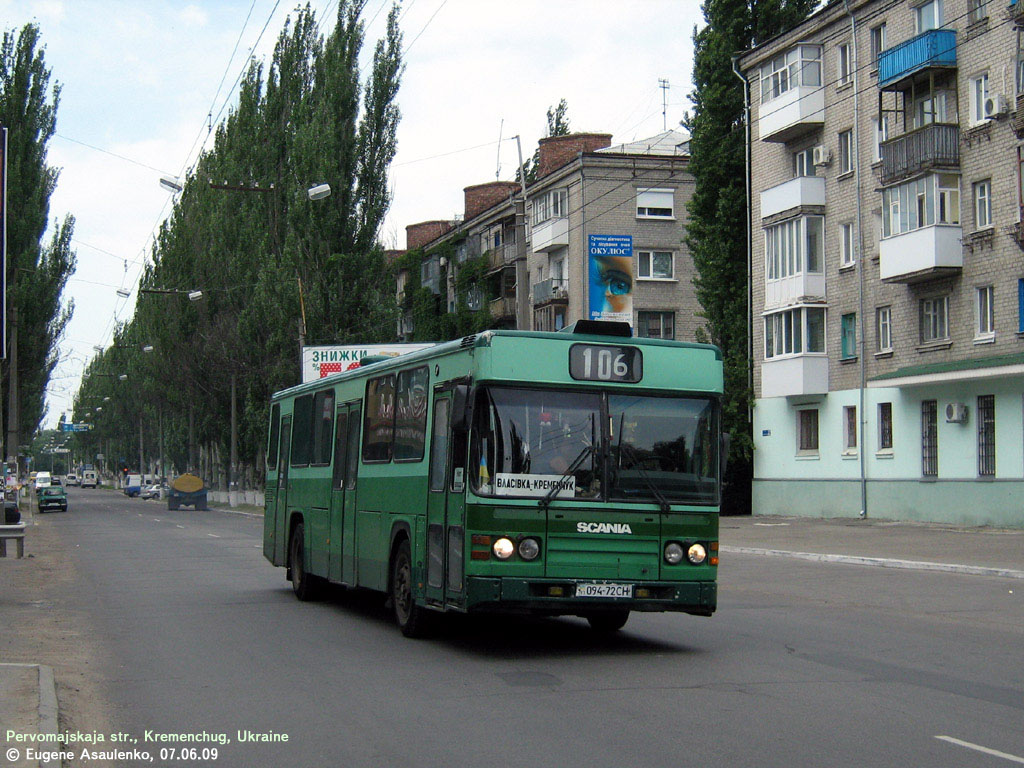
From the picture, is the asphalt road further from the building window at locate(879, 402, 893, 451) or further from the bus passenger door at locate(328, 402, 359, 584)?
the building window at locate(879, 402, 893, 451)

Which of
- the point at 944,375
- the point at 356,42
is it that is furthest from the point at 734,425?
the point at 356,42

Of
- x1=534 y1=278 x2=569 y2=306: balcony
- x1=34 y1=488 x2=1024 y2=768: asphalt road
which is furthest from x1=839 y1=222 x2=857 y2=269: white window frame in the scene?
x1=34 y1=488 x2=1024 y2=768: asphalt road

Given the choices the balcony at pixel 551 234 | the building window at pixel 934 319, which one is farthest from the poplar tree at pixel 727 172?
the balcony at pixel 551 234

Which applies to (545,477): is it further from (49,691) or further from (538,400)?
(49,691)

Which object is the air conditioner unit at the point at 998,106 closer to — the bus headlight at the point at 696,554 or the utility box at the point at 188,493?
the bus headlight at the point at 696,554

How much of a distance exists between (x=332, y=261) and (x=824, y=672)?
39.7 meters

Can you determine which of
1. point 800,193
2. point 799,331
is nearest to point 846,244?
point 800,193

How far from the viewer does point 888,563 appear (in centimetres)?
2283

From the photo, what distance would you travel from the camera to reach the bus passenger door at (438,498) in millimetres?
11500

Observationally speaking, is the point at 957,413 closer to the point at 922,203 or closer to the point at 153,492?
the point at 922,203

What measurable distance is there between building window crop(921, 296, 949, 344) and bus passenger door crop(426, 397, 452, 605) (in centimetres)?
2605

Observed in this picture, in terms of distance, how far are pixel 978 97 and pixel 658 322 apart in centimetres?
2500

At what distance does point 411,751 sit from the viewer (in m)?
7.33

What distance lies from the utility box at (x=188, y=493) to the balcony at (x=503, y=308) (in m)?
16.9
